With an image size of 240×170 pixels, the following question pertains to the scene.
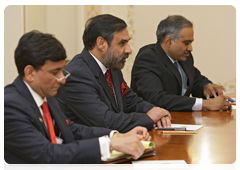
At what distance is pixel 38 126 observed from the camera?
1.51 meters

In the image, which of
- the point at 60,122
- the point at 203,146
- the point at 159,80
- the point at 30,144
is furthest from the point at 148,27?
the point at 30,144

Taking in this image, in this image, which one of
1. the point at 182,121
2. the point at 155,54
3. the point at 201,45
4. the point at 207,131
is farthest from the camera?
the point at 201,45

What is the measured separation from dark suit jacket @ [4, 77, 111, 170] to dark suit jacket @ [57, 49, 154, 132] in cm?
70

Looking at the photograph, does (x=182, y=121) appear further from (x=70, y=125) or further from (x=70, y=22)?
(x=70, y=22)

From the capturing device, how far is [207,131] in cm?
221

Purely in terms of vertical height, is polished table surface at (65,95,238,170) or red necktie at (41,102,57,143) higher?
red necktie at (41,102,57,143)

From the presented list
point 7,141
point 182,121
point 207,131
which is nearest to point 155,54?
point 182,121

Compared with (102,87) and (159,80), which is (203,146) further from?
(159,80)

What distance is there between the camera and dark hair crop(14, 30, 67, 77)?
1.50m

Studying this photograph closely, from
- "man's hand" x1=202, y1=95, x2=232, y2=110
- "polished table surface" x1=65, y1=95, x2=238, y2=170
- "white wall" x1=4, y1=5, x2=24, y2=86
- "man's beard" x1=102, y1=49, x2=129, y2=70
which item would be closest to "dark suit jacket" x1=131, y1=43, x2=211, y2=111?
"man's hand" x1=202, y1=95, x2=232, y2=110

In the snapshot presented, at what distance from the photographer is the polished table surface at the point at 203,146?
4.93 ft

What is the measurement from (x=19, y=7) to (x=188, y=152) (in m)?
4.40

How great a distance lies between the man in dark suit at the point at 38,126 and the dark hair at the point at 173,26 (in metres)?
2.32

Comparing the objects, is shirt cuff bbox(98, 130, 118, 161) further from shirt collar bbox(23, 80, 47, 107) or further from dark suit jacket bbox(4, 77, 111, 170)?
shirt collar bbox(23, 80, 47, 107)
